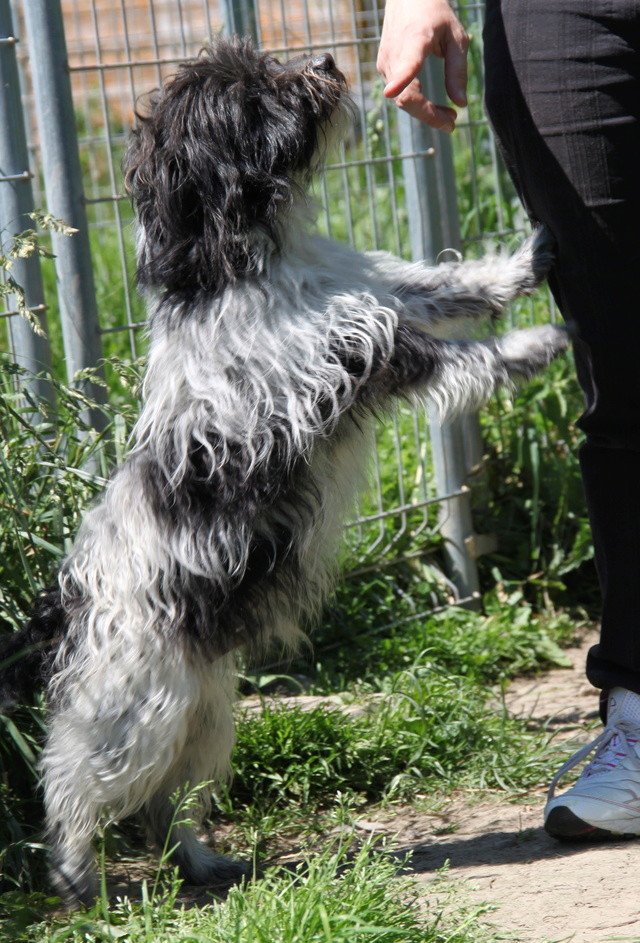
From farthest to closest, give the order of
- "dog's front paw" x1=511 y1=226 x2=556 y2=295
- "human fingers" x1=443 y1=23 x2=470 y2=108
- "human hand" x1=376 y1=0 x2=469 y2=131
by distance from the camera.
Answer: "dog's front paw" x1=511 y1=226 x2=556 y2=295, "human fingers" x1=443 y1=23 x2=470 y2=108, "human hand" x1=376 y1=0 x2=469 y2=131

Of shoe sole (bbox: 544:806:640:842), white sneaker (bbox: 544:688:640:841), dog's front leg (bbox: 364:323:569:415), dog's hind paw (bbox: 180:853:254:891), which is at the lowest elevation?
dog's hind paw (bbox: 180:853:254:891)

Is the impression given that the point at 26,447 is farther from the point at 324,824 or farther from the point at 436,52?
the point at 436,52

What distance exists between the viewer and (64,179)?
340cm

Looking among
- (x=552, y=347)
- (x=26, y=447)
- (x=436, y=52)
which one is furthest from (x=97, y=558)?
(x=436, y=52)

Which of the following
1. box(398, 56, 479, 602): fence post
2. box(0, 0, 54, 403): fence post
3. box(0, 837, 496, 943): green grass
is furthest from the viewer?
box(398, 56, 479, 602): fence post

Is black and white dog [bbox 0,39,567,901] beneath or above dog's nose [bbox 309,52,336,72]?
beneath

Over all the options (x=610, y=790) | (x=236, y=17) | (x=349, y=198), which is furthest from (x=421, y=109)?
(x=349, y=198)

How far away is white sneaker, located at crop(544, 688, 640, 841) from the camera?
2607mm

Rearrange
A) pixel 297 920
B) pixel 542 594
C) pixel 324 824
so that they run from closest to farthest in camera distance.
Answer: pixel 297 920, pixel 324 824, pixel 542 594

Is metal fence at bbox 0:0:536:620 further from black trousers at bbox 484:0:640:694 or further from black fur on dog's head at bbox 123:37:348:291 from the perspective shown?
black trousers at bbox 484:0:640:694

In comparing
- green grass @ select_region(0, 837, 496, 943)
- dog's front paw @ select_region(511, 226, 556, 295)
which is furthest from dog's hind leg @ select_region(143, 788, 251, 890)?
dog's front paw @ select_region(511, 226, 556, 295)

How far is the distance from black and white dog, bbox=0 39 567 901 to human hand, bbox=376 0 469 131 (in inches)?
9.9

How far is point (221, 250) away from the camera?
8.36 ft

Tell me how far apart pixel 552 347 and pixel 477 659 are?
5.32ft
